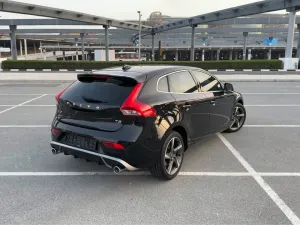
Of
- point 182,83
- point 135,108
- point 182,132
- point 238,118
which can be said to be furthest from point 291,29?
point 135,108

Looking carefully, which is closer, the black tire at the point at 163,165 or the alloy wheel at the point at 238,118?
the black tire at the point at 163,165

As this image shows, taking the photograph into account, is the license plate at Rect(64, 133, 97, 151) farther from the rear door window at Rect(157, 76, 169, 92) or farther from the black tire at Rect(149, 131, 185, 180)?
the rear door window at Rect(157, 76, 169, 92)

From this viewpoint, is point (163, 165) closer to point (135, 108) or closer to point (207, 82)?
point (135, 108)

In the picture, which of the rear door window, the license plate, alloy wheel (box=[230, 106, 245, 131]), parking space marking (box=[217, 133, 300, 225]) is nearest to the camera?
parking space marking (box=[217, 133, 300, 225])

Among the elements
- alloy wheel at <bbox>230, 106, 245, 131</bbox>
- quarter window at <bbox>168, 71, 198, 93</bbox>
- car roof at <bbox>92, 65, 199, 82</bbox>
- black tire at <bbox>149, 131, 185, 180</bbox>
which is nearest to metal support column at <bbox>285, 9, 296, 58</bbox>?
alloy wheel at <bbox>230, 106, 245, 131</bbox>

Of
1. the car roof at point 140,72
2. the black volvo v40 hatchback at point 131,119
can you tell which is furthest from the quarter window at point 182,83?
the car roof at point 140,72

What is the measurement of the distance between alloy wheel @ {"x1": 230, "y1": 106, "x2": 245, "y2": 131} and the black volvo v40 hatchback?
6.35 ft

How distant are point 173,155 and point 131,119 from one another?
930mm

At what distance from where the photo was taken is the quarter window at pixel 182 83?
4.18 m

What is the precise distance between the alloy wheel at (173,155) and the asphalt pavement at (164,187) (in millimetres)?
163

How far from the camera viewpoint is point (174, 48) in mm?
71875

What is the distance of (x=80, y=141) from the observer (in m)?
3.72

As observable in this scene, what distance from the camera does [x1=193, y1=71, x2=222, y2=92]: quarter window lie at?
15.8 feet

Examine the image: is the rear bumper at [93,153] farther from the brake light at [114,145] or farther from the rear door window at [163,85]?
the rear door window at [163,85]
